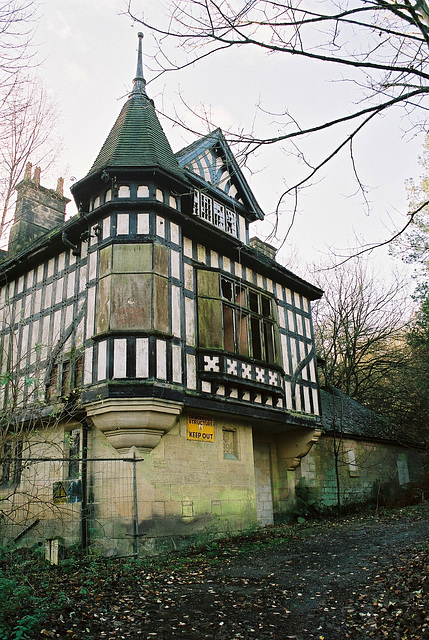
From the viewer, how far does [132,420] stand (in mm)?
8719

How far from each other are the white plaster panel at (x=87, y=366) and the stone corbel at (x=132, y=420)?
559mm

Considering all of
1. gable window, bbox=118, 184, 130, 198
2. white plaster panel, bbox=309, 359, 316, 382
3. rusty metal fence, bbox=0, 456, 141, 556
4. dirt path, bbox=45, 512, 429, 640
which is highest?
gable window, bbox=118, 184, 130, 198

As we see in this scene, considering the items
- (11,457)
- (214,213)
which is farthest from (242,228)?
(11,457)

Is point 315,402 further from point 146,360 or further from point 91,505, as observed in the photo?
point 91,505

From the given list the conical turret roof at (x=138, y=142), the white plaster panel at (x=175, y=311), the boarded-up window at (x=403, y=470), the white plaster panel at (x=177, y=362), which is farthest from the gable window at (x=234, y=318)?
the boarded-up window at (x=403, y=470)

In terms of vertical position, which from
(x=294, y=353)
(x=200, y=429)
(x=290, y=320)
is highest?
(x=290, y=320)

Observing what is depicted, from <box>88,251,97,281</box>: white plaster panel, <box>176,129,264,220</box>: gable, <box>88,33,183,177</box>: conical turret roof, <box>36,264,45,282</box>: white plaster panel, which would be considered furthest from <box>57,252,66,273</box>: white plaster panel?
<box>176,129,264,220</box>: gable

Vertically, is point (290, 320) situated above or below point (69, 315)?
above

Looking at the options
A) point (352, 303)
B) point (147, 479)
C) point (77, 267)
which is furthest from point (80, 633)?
point (352, 303)

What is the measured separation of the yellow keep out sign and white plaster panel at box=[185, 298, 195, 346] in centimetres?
149

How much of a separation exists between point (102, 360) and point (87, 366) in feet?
1.77

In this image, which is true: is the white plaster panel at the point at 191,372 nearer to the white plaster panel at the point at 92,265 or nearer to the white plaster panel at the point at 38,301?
the white plaster panel at the point at 92,265

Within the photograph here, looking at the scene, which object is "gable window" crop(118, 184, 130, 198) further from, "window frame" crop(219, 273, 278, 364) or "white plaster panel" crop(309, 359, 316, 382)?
"white plaster panel" crop(309, 359, 316, 382)

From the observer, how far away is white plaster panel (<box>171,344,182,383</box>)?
9.44m
